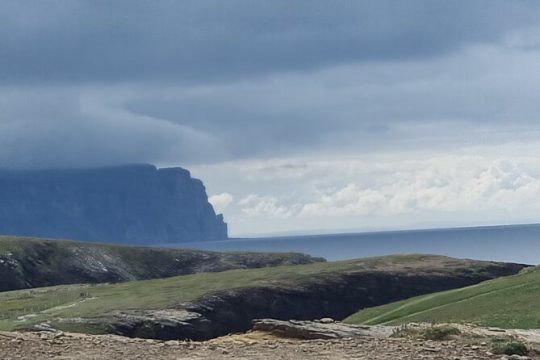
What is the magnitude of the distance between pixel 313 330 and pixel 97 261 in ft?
391

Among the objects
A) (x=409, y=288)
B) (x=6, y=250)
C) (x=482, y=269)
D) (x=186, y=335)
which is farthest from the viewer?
(x=6, y=250)

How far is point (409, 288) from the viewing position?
310 feet

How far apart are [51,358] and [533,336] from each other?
1227 cm

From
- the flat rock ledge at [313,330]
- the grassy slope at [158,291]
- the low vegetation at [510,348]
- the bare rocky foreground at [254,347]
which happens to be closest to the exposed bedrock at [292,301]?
the grassy slope at [158,291]

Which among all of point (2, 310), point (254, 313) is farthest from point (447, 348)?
point (254, 313)

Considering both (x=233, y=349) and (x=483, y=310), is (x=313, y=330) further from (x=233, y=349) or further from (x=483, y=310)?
(x=483, y=310)

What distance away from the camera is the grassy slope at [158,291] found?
221ft

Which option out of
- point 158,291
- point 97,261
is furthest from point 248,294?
point 97,261

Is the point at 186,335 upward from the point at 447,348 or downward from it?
downward

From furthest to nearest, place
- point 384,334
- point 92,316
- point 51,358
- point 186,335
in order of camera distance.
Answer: point 186,335
point 92,316
point 384,334
point 51,358

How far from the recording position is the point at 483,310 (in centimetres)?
3459

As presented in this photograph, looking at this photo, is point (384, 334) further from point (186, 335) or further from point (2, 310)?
point (2, 310)

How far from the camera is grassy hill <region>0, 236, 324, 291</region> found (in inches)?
5015

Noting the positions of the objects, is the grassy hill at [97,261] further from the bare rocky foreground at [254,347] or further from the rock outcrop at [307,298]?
the bare rocky foreground at [254,347]
